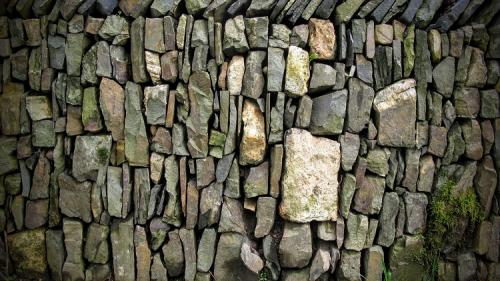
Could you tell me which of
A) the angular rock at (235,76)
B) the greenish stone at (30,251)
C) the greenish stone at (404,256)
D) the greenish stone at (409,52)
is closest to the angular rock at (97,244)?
the greenish stone at (30,251)

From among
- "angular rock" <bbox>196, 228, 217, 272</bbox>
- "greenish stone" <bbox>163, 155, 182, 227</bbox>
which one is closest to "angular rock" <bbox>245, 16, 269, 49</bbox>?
"greenish stone" <bbox>163, 155, 182, 227</bbox>

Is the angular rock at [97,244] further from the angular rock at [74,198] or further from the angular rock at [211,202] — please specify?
the angular rock at [211,202]

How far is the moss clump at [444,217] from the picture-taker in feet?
11.5

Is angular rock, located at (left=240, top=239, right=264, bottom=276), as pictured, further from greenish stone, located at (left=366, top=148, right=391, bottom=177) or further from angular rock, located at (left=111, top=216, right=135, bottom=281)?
greenish stone, located at (left=366, top=148, right=391, bottom=177)

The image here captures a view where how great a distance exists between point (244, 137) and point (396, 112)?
4.66ft

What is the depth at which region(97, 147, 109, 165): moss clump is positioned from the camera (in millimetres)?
3400

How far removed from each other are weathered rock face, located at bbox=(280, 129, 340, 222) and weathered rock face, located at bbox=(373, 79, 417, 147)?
0.49m

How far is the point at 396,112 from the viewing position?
3389 millimetres

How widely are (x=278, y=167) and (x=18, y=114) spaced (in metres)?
2.54

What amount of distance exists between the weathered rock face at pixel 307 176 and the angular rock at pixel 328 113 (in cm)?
9

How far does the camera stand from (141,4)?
10.9ft

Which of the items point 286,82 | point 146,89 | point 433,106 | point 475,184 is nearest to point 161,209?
point 146,89

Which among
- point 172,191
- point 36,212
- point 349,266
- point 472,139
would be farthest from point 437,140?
point 36,212

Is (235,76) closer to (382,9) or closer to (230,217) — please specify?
(230,217)
